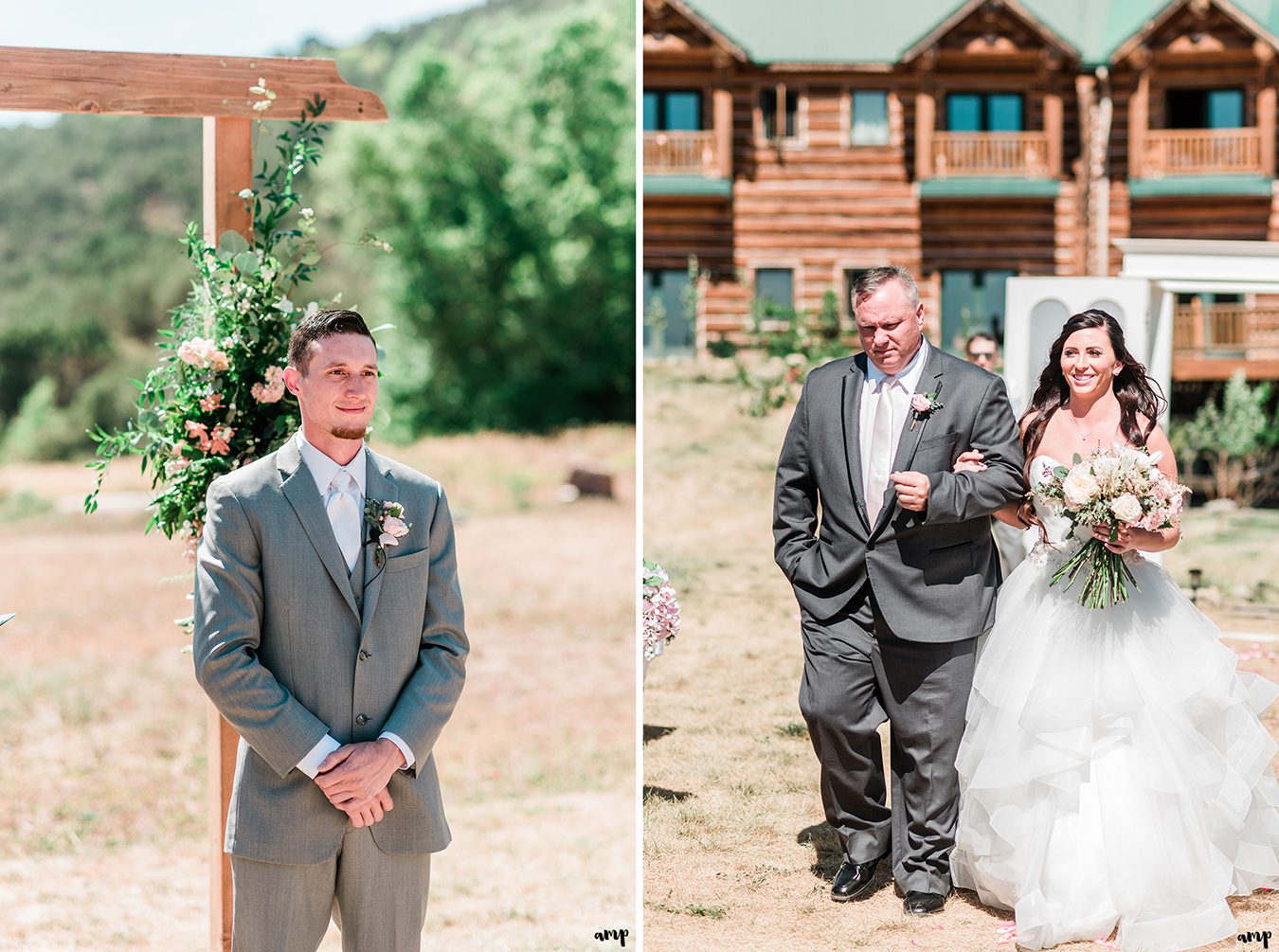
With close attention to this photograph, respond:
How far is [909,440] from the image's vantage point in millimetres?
5309

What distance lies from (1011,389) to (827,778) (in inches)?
167

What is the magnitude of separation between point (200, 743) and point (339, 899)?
779 cm

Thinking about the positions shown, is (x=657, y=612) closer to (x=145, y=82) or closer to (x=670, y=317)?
(x=145, y=82)

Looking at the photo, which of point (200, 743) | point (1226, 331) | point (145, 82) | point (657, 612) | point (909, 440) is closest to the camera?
point (145, 82)

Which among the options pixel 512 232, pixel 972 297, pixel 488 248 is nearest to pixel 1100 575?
pixel 972 297

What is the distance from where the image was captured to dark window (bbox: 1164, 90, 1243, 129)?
1950cm

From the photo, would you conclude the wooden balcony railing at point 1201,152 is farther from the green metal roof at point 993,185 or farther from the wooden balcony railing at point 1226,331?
the wooden balcony railing at point 1226,331

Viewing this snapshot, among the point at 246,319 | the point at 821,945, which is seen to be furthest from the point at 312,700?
the point at 821,945

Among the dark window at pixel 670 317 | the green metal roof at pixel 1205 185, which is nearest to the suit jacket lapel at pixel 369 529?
the dark window at pixel 670 317

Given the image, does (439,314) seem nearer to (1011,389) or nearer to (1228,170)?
(1228,170)

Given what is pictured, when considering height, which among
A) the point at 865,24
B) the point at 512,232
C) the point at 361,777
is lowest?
the point at 361,777

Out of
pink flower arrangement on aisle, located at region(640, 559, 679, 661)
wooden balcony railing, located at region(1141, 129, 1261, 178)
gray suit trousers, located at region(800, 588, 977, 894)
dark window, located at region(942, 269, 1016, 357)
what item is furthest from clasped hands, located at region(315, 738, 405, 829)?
wooden balcony railing, located at region(1141, 129, 1261, 178)

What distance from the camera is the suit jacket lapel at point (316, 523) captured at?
3.93m

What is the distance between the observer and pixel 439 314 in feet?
114
